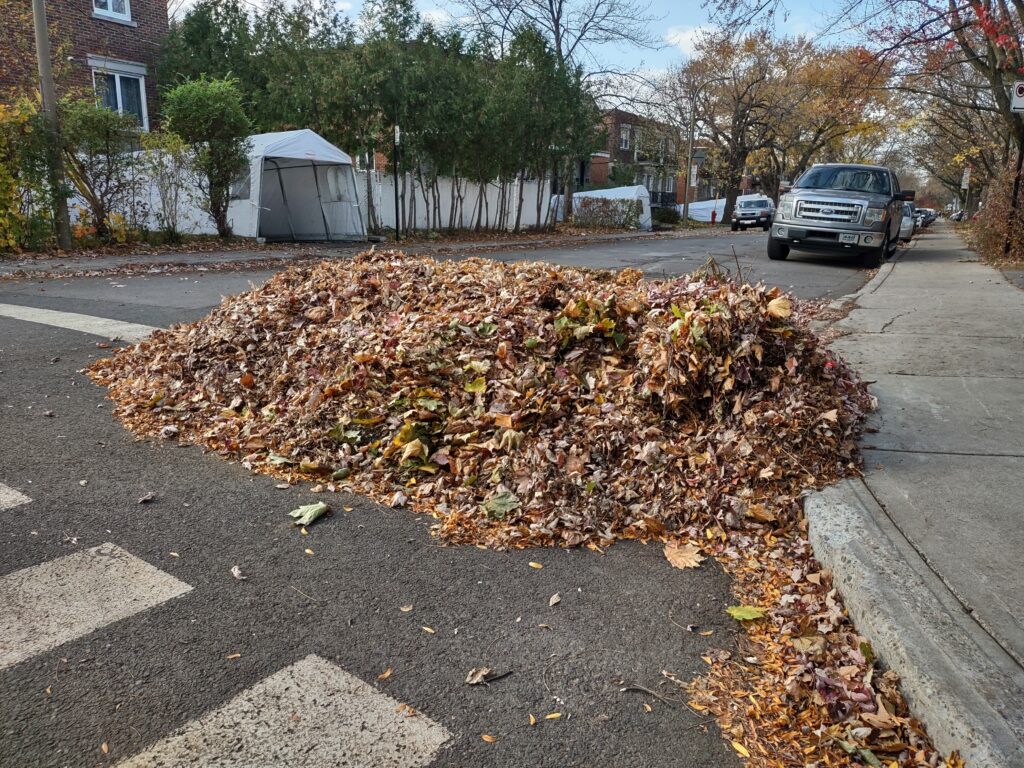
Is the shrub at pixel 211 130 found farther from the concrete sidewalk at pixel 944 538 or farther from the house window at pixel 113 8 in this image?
the concrete sidewalk at pixel 944 538

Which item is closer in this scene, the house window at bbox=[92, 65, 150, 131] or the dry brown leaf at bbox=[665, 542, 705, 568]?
the dry brown leaf at bbox=[665, 542, 705, 568]

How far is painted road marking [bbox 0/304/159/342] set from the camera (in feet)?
25.5

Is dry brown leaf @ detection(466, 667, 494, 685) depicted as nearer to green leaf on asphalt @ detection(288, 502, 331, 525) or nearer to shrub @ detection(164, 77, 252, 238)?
green leaf on asphalt @ detection(288, 502, 331, 525)

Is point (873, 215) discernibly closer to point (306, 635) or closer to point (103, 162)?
point (306, 635)

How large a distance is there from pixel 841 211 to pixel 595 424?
1271 centimetres

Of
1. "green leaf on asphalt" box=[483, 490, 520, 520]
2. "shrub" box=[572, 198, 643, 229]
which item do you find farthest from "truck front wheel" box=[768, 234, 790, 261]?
"shrub" box=[572, 198, 643, 229]

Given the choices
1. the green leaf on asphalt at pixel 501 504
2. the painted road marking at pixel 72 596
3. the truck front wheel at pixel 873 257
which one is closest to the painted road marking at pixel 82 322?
the painted road marking at pixel 72 596

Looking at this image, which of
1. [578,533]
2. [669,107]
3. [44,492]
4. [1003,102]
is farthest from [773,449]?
[669,107]

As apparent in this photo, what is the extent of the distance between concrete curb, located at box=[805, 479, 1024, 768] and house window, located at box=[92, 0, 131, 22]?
24836mm

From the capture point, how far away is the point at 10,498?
3.78 metres

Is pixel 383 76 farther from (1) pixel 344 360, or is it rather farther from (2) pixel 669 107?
(2) pixel 669 107

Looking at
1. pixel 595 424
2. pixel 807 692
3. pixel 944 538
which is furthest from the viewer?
pixel 595 424

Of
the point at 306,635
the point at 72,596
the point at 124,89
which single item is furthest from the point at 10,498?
the point at 124,89

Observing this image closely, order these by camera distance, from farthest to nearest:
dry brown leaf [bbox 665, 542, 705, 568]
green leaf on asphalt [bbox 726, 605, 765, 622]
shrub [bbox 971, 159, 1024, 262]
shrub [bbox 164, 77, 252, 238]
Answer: shrub [bbox 164, 77, 252, 238] < shrub [bbox 971, 159, 1024, 262] < dry brown leaf [bbox 665, 542, 705, 568] < green leaf on asphalt [bbox 726, 605, 765, 622]
